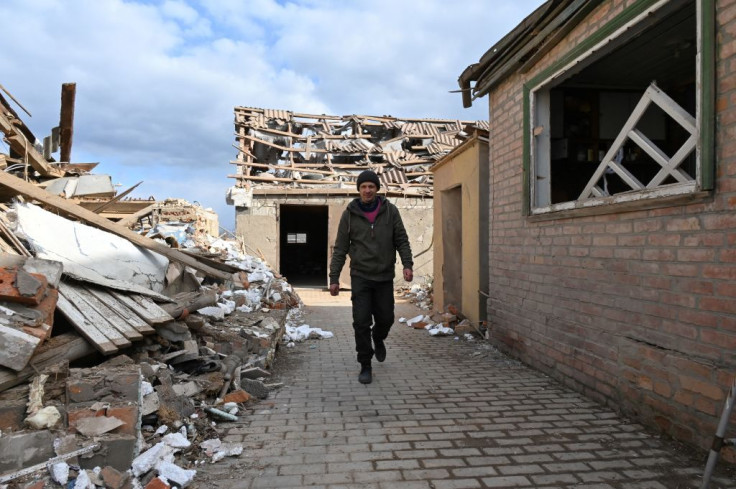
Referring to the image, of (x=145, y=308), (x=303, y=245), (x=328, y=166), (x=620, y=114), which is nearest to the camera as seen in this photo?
(x=145, y=308)

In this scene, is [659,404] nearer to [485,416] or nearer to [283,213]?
[485,416]

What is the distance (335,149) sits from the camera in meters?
15.7

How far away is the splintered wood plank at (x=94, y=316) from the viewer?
3.41 m

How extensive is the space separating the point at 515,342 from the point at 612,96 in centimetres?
342

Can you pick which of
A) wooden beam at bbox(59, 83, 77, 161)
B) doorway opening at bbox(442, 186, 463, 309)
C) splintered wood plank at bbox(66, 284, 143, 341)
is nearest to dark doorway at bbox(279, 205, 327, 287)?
wooden beam at bbox(59, 83, 77, 161)

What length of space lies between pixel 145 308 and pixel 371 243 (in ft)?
6.98

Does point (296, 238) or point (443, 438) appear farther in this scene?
point (296, 238)

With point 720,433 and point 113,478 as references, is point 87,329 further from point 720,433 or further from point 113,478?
point 720,433

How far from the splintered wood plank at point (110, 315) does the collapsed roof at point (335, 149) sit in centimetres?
1033

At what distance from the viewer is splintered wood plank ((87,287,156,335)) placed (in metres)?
3.75

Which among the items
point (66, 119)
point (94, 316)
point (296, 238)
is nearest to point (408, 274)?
point (94, 316)

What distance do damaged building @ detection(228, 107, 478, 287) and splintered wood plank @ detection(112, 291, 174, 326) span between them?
935 centimetres

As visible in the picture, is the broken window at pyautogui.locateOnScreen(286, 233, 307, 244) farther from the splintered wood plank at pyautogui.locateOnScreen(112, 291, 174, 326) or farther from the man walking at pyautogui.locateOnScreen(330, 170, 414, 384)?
the splintered wood plank at pyautogui.locateOnScreen(112, 291, 174, 326)

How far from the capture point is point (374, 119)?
1650 cm
